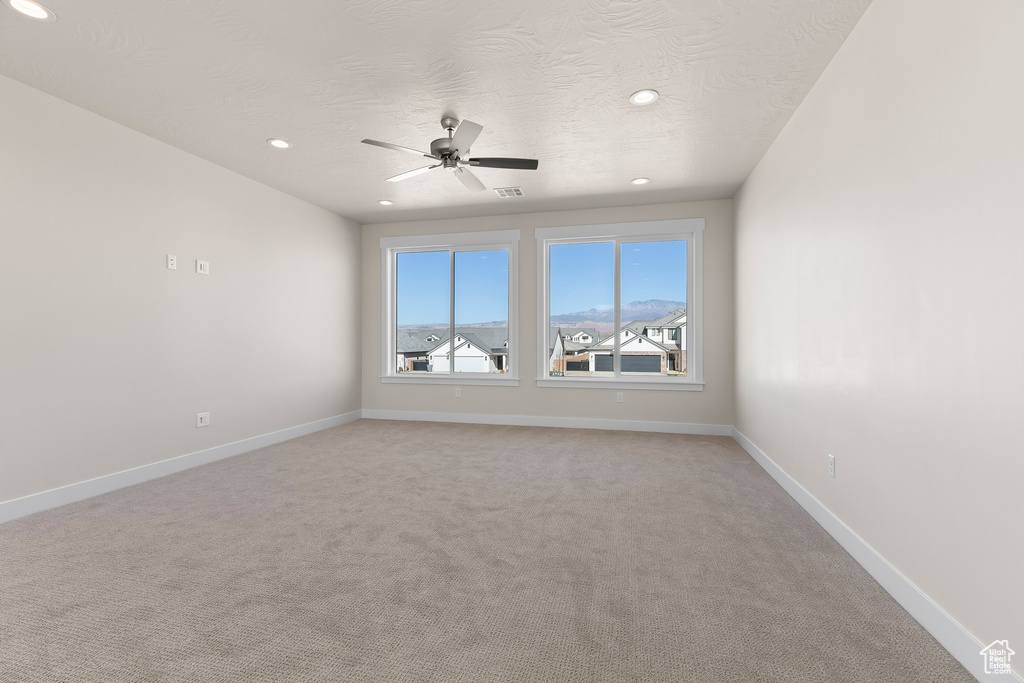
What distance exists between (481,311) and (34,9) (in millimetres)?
4432

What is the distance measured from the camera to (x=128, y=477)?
332 centimetres

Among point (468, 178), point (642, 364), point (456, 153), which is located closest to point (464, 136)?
point (456, 153)

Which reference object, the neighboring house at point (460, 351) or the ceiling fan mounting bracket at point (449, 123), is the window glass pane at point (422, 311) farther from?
the ceiling fan mounting bracket at point (449, 123)

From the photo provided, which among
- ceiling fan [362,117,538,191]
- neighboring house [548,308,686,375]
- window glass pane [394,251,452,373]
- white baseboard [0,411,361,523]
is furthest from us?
window glass pane [394,251,452,373]

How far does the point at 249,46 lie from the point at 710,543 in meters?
3.56

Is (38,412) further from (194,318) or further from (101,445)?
Result: (194,318)

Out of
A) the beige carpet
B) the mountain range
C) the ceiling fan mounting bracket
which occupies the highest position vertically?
the ceiling fan mounting bracket

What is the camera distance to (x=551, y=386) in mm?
5617

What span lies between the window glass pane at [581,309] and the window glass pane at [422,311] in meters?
1.44

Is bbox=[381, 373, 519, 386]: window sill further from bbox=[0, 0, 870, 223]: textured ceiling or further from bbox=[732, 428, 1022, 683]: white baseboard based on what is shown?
bbox=[732, 428, 1022, 683]: white baseboard

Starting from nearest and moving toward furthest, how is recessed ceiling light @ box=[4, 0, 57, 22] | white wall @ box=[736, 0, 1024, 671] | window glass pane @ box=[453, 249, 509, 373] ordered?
white wall @ box=[736, 0, 1024, 671] → recessed ceiling light @ box=[4, 0, 57, 22] → window glass pane @ box=[453, 249, 509, 373]

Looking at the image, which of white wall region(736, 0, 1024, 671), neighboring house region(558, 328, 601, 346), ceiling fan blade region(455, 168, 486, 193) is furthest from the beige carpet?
neighboring house region(558, 328, 601, 346)

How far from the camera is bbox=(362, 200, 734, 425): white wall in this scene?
16.8 ft

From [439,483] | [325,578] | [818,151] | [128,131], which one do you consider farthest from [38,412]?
[818,151]
